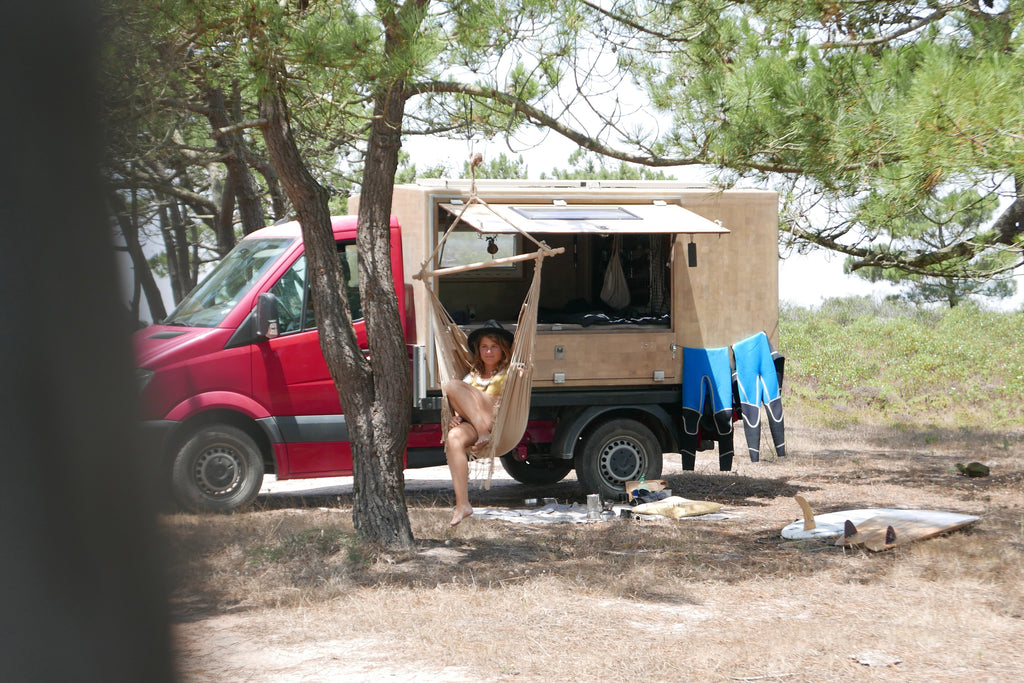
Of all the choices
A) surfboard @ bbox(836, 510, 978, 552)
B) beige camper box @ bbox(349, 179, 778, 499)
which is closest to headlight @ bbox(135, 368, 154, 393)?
beige camper box @ bbox(349, 179, 778, 499)

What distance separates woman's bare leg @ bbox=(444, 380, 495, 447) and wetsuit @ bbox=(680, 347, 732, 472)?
7.14ft

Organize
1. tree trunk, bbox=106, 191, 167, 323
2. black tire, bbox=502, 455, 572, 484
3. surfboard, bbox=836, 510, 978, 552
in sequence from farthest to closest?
black tire, bbox=502, 455, 572, 484 → surfboard, bbox=836, 510, 978, 552 → tree trunk, bbox=106, 191, 167, 323

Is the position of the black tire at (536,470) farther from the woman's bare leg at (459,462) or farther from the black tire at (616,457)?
the woman's bare leg at (459,462)

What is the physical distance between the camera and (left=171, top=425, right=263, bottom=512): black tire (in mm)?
7176

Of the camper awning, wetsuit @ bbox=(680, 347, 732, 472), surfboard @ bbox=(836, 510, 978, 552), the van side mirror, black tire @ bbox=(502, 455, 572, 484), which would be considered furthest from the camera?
black tire @ bbox=(502, 455, 572, 484)

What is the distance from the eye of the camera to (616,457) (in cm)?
812

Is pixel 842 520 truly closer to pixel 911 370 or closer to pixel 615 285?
pixel 615 285

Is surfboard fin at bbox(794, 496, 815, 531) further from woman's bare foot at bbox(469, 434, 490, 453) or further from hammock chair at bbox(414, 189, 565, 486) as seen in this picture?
woman's bare foot at bbox(469, 434, 490, 453)

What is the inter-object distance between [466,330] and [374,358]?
5.95 ft

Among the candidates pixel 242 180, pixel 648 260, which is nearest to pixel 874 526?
pixel 648 260

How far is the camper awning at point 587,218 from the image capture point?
7211mm

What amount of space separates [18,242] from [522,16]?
336 centimetres

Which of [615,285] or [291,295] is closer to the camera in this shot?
[291,295]

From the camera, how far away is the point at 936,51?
5703 mm
